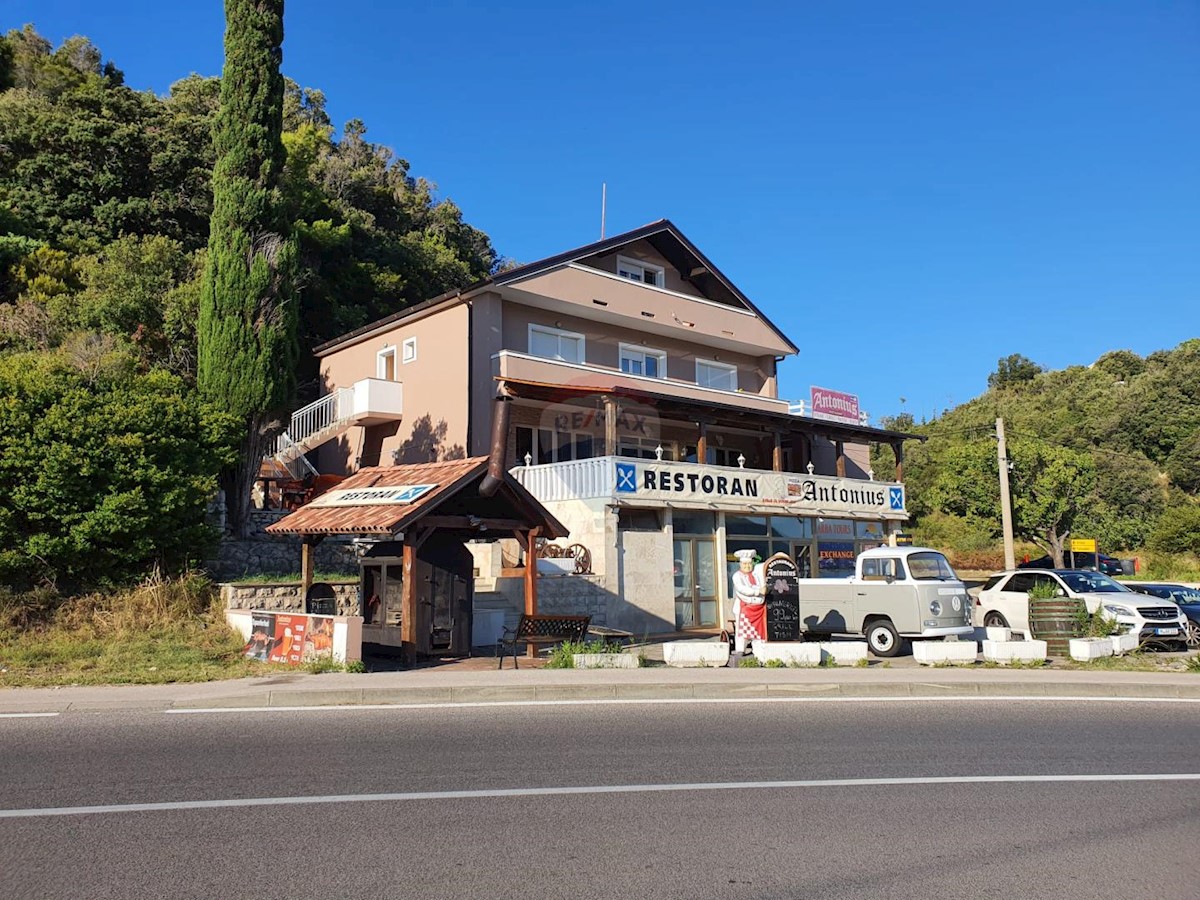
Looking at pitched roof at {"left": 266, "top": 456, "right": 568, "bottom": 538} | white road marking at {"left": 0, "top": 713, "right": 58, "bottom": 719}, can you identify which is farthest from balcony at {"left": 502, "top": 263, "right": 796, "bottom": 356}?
white road marking at {"left": 0, "top": 713, "right": 58, "bottom": 719}

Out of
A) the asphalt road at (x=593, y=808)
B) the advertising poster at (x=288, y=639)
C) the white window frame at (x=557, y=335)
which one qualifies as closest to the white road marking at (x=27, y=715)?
the asphalt road at (x=593, y=808)

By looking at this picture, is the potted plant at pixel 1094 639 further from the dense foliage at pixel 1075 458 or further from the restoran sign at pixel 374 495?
the dense foliage at pixel 1075 458

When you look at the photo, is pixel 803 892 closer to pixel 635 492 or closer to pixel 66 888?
pixel 66 888

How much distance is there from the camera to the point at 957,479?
142 ft

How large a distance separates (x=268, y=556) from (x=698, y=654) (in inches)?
397

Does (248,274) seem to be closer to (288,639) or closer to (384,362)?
(384,362)

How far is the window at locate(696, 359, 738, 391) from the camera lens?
3409 centimetres

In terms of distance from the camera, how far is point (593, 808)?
21.2ft

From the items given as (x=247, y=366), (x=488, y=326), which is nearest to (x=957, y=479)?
(x=488, y=326)

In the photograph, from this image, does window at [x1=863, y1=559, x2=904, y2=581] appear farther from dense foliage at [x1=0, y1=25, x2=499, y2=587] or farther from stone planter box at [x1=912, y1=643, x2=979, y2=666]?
dense foliage at [x1=0, y1=25, x2=499, y2=587]

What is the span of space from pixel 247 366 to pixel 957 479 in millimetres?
33259

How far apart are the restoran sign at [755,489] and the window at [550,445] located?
4966 mm

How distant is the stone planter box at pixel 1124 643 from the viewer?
16922 millimetres

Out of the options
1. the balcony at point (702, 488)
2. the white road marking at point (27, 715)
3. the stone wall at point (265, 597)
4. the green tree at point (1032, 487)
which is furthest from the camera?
the green tree at point (1032, 487)
